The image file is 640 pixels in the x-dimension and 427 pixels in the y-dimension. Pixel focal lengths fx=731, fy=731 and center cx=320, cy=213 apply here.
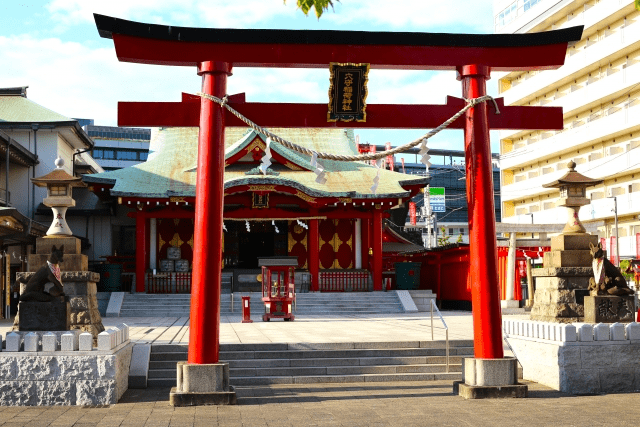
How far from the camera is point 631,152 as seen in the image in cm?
4300

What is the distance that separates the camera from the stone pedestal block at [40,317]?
1052 cm

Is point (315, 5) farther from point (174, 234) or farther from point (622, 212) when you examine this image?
point (622, 212)

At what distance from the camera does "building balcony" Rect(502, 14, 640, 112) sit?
43.0 meters

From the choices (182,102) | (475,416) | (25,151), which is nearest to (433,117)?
(182,102)

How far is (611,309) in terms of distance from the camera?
11.9 m

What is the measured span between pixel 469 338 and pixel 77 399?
8.02 meters

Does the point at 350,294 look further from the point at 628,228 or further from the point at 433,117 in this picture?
the point at 628,228

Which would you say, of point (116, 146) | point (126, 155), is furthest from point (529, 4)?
point (116, 146)

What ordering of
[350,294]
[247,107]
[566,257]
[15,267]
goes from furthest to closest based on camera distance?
[15,267]
[350,294]
[566,257]
[247,107]

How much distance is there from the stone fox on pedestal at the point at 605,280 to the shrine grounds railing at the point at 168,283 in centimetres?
1947

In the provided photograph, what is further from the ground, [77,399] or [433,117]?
[433,117]

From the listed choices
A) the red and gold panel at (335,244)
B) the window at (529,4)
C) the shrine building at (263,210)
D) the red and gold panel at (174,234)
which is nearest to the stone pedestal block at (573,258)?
the shrine building at (263,210)

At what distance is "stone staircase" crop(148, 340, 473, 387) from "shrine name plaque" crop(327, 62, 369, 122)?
4.52 m

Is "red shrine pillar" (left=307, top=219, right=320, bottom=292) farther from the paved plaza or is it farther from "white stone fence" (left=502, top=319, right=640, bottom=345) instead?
"white stone fence" (left=502, top=319, right=640, bottom=345)
